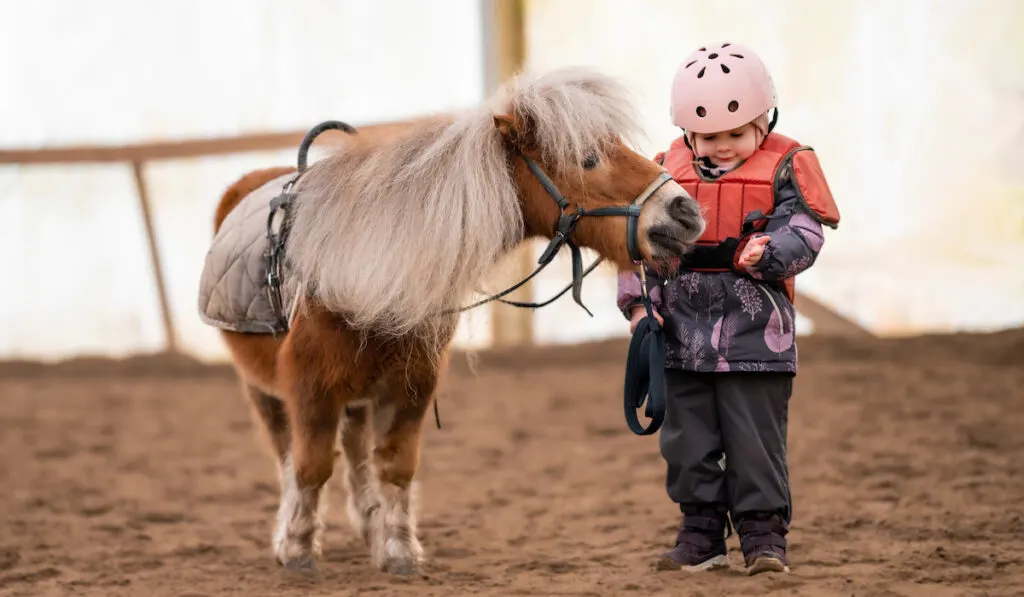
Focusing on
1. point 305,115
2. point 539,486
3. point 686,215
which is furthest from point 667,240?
point 305,115

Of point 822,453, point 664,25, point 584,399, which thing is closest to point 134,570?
point 822,453

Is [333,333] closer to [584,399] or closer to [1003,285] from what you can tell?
[584,399]

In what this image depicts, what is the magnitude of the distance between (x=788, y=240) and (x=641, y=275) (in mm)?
380

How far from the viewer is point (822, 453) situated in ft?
16.0

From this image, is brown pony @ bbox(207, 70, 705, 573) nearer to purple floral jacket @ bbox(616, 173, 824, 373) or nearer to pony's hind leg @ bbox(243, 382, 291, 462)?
purple floral jacket @ bbox(616, 173, 824, 373)

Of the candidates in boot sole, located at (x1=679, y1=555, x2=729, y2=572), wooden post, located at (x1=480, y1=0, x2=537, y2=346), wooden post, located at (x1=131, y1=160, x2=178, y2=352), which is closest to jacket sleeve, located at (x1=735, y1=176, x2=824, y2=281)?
boot sole, located at (x1=679, y1=555, x2=729, y2=572)

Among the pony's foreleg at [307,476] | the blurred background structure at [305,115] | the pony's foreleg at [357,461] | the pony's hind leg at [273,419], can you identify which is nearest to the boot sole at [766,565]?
the pony's foreleg at [307,476]

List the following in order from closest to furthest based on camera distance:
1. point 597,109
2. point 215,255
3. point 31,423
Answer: point 597,109 < point 215,255 < point 31,423

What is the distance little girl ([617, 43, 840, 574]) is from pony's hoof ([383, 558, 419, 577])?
31.5 inches

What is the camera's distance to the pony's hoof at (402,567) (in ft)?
11.2

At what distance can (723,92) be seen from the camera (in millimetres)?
2902

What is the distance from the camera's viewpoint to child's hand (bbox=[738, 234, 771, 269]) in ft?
9.34

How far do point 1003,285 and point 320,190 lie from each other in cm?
508

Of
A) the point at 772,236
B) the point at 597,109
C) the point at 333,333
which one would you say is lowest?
the point at 333,333
